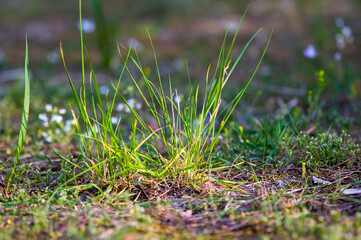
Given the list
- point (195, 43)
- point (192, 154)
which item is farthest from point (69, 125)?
point (195, 43)

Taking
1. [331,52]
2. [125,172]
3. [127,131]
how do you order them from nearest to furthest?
Result: 1. [125,172]
2. [127,131]
3. [331,52]

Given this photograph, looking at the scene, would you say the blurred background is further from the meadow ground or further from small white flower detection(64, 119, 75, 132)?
small white flower detection(64, 119, 75, 132)

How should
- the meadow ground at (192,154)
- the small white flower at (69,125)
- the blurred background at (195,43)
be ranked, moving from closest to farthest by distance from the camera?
the meadow ground at (192,154)
the small white flower at (69,125)
the blurred background at (195,43)

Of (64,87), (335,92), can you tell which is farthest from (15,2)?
(335,92)

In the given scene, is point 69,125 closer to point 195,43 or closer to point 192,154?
point 192,154

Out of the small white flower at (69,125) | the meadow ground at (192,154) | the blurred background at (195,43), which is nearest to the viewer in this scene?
the meadow ground at (192,154)

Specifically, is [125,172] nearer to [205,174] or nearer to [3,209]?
[205,174]

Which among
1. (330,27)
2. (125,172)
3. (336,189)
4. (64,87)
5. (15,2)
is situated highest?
(15,2)

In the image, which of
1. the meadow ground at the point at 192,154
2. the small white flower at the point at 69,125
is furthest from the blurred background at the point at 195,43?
the small white flower at the point at 69,125

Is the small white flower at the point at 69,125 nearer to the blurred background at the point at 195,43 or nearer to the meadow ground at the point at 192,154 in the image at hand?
the meadow ground at the point at 192,154
